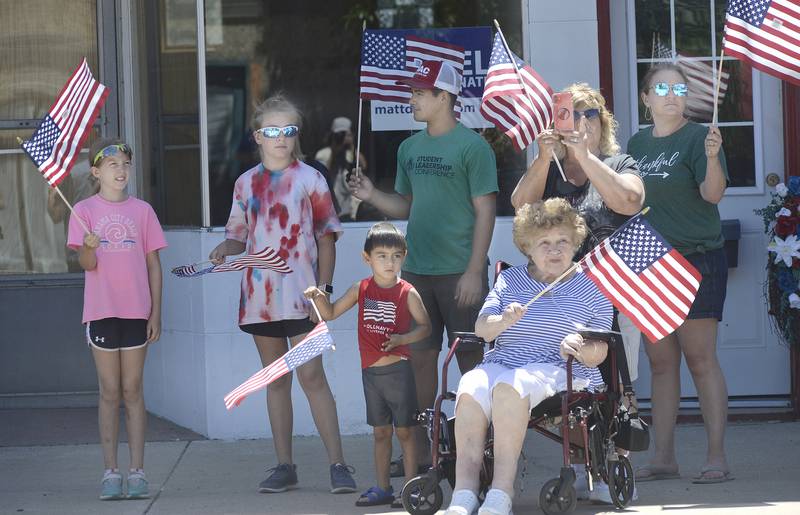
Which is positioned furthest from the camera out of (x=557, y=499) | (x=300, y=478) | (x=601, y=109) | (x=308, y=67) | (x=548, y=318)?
(x=308, y=67)

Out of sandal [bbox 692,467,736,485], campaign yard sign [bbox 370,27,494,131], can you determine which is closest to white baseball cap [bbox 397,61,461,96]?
campaign yard sign [bbox 370,27,494,131]

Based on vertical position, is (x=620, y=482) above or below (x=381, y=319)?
below

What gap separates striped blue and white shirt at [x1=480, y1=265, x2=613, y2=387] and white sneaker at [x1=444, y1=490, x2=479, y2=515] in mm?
606

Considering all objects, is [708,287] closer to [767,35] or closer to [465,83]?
[767,35]

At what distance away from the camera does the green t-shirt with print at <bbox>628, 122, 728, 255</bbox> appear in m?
5.96

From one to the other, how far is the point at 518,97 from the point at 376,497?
1873 mm

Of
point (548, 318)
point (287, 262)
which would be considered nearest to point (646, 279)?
point (548, 318)

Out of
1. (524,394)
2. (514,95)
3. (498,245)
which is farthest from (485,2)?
(524,394)

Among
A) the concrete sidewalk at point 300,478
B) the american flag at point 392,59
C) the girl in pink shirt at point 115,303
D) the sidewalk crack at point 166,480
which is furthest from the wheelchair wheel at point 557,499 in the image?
the american flag at point 392,59

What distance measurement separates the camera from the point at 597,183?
543 centimetres

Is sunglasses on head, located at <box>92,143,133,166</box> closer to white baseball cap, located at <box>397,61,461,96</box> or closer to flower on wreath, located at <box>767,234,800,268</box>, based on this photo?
white baseball cap, located at <box>397,61,461,96</box>

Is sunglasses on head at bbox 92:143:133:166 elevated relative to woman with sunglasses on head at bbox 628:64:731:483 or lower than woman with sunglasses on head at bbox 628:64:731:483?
elevated

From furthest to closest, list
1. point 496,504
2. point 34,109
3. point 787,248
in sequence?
point 34,109 → point 787,248 → point 496,504

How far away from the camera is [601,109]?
227 inches
